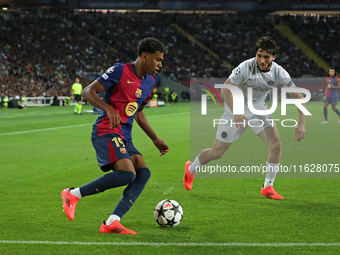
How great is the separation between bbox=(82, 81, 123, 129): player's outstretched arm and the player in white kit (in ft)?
7.62

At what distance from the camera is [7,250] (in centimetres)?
504

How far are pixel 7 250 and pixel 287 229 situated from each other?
289 cm

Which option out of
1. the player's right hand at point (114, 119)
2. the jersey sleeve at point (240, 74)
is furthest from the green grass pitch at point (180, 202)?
the jersey sleeve at point (240, 74)

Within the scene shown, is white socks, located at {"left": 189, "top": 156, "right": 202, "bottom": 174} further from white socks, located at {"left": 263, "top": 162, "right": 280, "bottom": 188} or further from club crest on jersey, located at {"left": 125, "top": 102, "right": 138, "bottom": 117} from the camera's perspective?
club crest on jersey, located at {"left": 125, "top": 102, "right": 138, "bottom": 117}

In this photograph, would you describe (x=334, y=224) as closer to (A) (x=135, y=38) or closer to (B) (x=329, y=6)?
(A) (x=135, y=38)

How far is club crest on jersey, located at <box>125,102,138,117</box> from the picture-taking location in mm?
5820

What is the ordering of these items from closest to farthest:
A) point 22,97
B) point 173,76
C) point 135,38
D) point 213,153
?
point 213,153
point 22,97
point 173,76
point 135,38

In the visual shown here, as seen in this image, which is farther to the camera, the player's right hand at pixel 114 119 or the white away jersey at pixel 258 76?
the white away jersey at pixel 258 76

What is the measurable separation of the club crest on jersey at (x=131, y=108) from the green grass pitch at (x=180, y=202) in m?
1.26

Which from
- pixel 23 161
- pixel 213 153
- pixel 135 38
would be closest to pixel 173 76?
pixel 135 38

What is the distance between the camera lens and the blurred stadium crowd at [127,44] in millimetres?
44938

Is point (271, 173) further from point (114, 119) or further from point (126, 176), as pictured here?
point (114, 119)

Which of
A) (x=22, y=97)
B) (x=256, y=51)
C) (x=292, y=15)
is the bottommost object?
(x=22, y=97)

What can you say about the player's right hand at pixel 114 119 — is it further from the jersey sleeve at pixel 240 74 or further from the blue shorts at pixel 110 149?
the jersey sleeve at pixel 240 74
